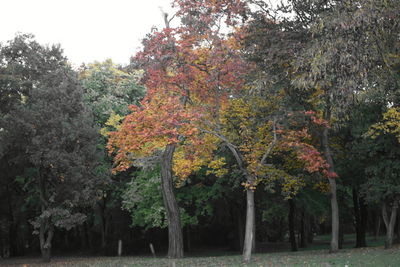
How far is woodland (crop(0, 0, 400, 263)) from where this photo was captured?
14.0 metres

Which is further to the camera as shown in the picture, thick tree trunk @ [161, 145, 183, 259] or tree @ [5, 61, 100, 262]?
tree @ [5, 61, 100, 262]

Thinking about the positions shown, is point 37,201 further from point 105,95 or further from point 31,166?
point 105,95

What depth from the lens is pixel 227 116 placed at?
84.3 ft

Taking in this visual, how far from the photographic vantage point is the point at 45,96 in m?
28.0

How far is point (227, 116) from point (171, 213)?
21.7 ft

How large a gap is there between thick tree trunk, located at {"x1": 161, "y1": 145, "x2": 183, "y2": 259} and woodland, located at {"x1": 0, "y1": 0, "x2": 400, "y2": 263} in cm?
6

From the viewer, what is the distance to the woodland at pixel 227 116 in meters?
14.0

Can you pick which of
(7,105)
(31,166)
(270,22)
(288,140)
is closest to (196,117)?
(288,140)

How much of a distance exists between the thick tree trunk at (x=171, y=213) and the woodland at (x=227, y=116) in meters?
0.06

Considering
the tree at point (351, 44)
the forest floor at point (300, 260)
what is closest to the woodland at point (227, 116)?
the tree at point (351, 44)

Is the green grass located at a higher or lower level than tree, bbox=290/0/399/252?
lower

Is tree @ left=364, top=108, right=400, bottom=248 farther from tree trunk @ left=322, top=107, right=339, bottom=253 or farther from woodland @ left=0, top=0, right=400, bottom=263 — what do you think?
tree trunk @ left=322, top=107, right=339, bottom=253

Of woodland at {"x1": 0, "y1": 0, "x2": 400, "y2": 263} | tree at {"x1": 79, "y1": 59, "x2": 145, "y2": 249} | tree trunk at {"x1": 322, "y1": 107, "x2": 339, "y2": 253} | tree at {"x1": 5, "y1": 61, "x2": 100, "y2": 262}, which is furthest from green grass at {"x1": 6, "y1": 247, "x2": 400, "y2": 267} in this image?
tree at {"x1": 79, "y1": 59, "x2": 145, "y2": 249}

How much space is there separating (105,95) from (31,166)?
8.21m
